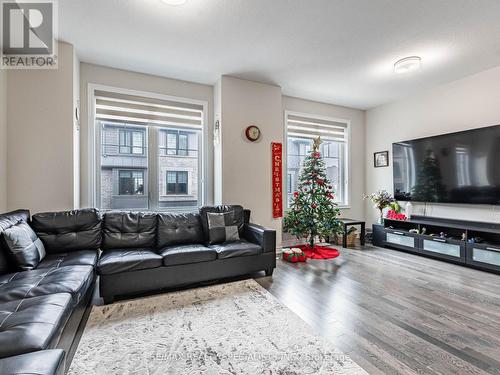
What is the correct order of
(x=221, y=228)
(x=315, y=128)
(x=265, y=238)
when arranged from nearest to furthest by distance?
1. (x=265, y=238)
2. (x=221, y=228)
3. (x=315, y=128)

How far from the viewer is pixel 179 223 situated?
10.9 ft

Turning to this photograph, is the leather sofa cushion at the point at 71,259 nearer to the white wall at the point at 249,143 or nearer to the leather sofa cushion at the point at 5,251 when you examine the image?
the leather sofa cushion at the point at 5,251

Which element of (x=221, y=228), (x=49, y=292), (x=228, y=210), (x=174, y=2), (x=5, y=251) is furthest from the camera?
(x=228, y=210)

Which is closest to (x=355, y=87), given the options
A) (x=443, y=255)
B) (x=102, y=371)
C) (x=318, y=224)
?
(x=318, y=224)

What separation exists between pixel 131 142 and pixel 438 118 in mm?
5176

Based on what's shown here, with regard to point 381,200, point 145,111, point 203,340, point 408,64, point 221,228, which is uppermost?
point 408,64

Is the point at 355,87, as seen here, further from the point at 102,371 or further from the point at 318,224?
the point at 102,371

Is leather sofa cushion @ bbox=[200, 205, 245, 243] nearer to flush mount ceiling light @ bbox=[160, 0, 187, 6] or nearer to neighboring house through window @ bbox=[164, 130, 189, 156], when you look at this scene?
neighboring house through window @ bbox=[164, 130, 189, 156]

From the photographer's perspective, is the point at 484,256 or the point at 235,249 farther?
the point at 484,256

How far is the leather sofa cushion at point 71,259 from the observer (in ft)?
7.56

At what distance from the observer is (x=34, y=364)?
3.19 ft

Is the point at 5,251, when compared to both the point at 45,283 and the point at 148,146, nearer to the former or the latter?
the point at 45,283

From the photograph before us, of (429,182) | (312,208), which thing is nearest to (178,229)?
(312,208)

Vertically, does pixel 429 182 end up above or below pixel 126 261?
above
